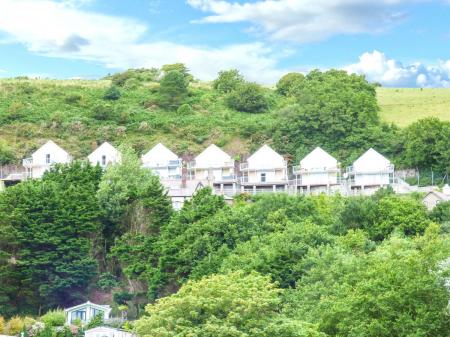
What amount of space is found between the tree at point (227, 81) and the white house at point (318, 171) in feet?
106

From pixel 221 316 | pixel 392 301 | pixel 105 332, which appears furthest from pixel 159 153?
pixel 392 301

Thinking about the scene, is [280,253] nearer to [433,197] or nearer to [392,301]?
[392,301]

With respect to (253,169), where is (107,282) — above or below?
below

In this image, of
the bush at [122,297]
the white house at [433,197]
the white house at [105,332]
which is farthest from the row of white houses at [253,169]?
the white house at [105,332]

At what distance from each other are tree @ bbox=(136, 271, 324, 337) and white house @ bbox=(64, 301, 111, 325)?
907 inches

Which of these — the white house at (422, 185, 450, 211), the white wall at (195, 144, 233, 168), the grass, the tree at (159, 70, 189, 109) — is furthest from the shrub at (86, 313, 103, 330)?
the grass

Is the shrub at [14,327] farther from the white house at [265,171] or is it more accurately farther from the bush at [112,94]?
the bush at [112,94]

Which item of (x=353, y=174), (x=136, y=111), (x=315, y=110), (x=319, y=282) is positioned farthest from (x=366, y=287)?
(x=136, y=111)

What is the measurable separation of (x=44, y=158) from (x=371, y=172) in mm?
37210

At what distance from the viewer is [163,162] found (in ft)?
295

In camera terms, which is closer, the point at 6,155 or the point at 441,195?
the point at 441,195

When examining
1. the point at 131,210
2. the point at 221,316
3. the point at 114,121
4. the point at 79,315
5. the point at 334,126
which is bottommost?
the point at 79,315

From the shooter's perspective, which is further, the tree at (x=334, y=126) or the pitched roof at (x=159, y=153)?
the tree at (x=334, y=126)

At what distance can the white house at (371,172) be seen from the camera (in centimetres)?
8506
